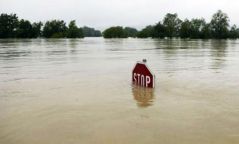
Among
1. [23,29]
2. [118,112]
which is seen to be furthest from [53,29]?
[118,112]

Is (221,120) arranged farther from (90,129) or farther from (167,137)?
(90,129)

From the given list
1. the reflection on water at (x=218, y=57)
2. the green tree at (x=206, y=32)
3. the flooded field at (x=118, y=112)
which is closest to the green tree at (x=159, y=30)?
the green tree at (x=206, y=32)

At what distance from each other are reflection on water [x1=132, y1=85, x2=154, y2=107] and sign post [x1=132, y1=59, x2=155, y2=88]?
0.18 m

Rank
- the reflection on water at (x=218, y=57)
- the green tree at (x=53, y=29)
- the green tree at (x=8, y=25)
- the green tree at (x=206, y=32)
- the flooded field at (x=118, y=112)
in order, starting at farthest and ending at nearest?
the green tree at (x=53, y=29), the green tree at (x=206, y=32), the green tree at (x=8, y=25), the reflection on water at (x=218, y=57), the flooded field at (x=118, y=112)

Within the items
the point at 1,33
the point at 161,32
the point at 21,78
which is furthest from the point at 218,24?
the point at 21,78

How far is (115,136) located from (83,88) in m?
4.79

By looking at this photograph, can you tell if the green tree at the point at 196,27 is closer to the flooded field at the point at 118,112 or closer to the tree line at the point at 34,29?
the tree line at the point at 34,29

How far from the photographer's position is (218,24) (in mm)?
129250

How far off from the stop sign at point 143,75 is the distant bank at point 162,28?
118959 mm

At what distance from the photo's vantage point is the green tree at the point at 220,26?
12775cm

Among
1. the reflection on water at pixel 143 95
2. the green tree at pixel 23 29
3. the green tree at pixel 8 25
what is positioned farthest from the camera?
the green tree at pixel 23 29

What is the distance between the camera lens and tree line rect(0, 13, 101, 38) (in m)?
124

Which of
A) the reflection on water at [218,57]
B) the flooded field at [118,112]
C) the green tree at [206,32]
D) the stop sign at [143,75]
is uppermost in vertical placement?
the green tree at [206,32]

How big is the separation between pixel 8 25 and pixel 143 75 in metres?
121
